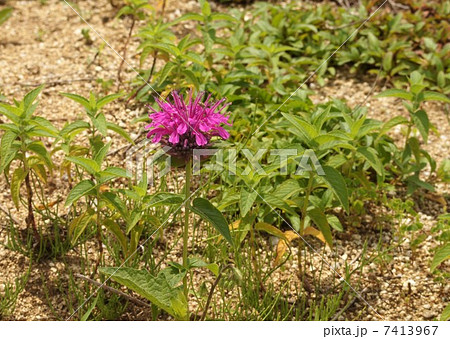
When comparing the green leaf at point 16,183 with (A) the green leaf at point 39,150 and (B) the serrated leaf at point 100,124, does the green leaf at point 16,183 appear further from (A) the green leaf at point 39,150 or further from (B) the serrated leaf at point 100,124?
(B) the serrated leaf at point 100,124

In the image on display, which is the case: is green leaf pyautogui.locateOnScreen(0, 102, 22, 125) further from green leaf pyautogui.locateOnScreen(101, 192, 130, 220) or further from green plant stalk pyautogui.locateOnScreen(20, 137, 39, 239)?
green leaf pyautogui.locateOnScreen(101, 192, 130, 220)

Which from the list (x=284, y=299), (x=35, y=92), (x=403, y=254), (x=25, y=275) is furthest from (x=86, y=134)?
(x=403, y=254)

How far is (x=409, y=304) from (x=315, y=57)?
206cm

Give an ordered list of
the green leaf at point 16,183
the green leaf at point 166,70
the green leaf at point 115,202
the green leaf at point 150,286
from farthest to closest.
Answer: the green leaf at point 166,70
the green leaf at point 16,183
the green leaf at point 115,202
the green leaf at point 150,286

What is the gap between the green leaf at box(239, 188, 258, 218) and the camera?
8.20 ft

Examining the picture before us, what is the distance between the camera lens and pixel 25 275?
2.77 metres

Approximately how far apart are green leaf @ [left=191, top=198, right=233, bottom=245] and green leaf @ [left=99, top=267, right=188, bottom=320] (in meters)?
0.28

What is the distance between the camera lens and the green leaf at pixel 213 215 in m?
2.27

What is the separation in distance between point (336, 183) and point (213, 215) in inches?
22.1

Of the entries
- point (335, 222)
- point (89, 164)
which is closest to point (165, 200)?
point (89, 164)

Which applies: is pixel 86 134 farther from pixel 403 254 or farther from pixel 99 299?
pixel 403 254

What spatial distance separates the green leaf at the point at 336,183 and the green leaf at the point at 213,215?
0.50 m

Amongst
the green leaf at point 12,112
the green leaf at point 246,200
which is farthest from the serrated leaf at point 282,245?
the green leaf at point 12,112

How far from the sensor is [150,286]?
2.29 meters
